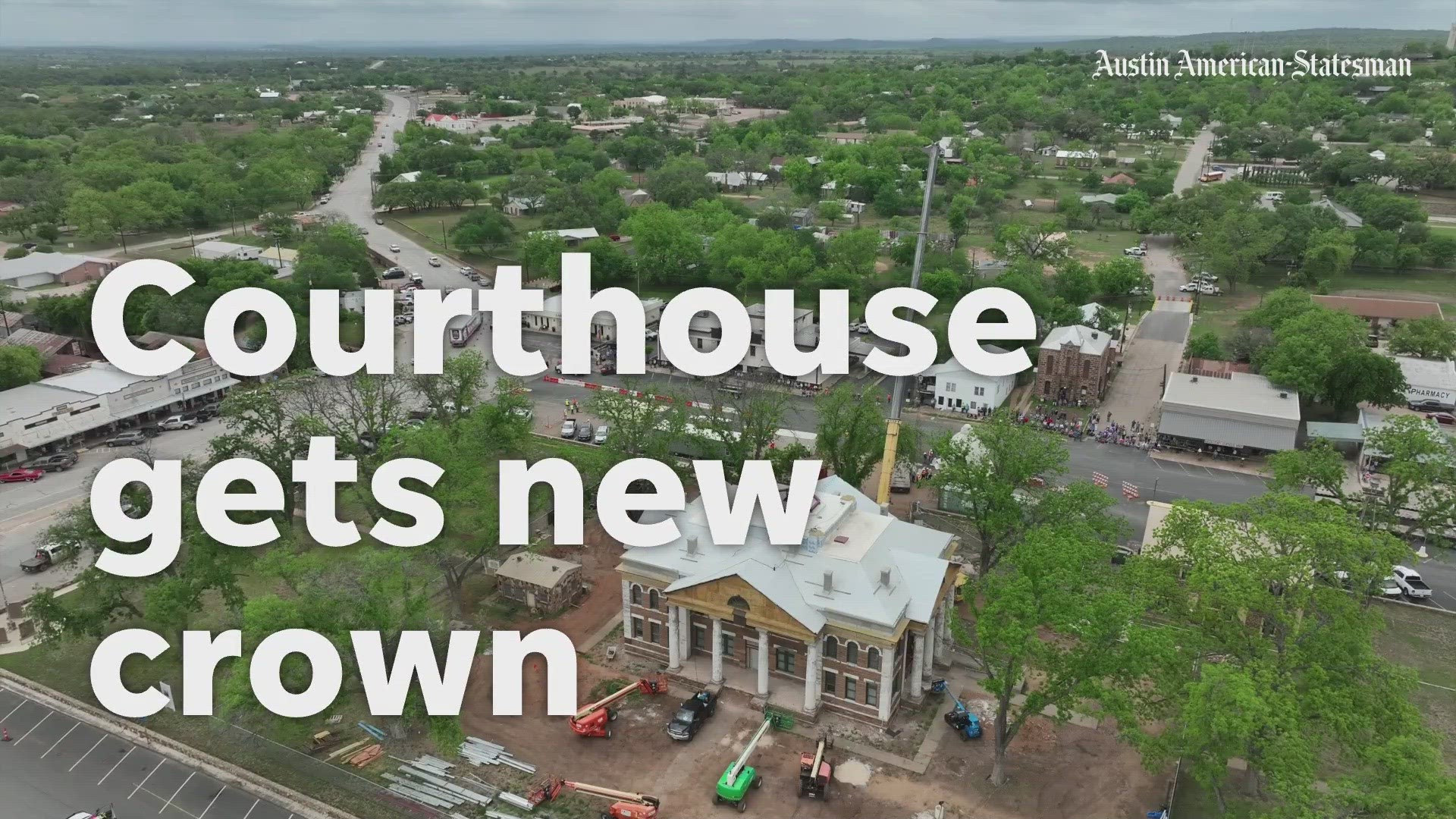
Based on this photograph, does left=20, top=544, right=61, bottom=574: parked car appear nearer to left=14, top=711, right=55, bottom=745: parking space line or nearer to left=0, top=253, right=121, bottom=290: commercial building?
left=14, top=711, right=55, bottom=745: parking space line

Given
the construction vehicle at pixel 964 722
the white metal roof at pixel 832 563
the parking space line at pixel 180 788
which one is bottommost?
the parking space line at pixel 180 788

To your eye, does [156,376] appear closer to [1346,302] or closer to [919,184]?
[1346,302]

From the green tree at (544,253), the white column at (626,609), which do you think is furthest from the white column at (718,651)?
the green tree at (544,253)

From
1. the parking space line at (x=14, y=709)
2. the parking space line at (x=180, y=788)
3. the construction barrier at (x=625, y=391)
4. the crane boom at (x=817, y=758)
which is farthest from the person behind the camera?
the construction barrier at (x=625, y=391)

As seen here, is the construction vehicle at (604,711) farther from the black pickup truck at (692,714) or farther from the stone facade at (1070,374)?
the stone facade at (1070,374)

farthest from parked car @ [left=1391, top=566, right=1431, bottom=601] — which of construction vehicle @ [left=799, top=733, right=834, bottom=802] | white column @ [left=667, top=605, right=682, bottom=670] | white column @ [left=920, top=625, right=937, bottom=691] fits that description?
white column @ [left=667, top=605, right=682, bottom=670]

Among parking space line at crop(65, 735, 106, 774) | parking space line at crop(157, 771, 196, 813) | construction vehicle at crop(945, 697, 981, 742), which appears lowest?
parking space line at crop(157, 771, 196, 813)
